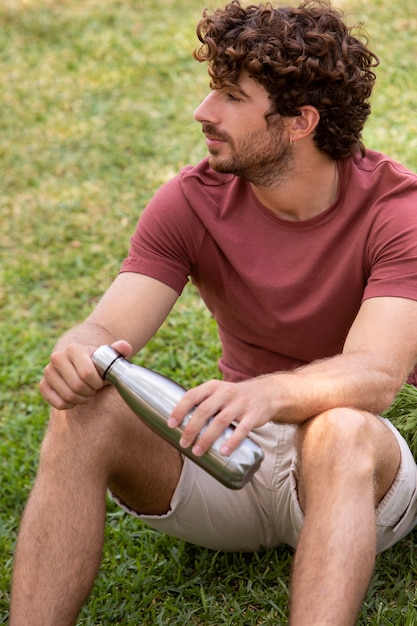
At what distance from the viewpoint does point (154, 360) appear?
4.55 meters

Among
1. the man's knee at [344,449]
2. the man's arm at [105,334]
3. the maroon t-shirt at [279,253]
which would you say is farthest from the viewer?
the maroon t-shirt at [279,253]

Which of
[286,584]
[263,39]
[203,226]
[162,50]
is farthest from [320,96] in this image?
[162,50]

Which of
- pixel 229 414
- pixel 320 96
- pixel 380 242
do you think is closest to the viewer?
pixel 229 414

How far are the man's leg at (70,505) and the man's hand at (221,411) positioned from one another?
377 millimetres

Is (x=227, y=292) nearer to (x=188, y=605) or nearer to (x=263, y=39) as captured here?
(x=263, y=39)

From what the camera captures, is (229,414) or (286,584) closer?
(229,414)

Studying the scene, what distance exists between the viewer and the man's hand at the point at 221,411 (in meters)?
2.25

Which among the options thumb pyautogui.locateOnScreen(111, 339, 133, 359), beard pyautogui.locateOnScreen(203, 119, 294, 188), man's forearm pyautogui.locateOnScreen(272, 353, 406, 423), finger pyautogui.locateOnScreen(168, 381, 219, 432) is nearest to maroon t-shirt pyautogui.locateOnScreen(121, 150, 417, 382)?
beard pyautogui.locateOnScreen(203, 119, 294, 188)

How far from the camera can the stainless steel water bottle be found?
2.25m

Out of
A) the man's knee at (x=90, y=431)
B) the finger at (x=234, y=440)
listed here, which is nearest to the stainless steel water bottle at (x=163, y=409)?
the finger at (x=234, y=440)

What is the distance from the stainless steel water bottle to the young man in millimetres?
33

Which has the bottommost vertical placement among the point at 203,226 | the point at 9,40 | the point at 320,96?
the point at 9,40

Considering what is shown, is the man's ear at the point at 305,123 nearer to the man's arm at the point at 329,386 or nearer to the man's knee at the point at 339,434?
the man's arm at the point at 329,386

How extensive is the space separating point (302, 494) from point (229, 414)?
454 millimetres
